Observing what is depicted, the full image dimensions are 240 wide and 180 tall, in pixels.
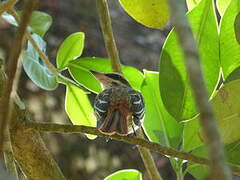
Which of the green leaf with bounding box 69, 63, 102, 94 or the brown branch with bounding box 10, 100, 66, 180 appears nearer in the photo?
the brown branch with bounding box 10, 100, 66, 180

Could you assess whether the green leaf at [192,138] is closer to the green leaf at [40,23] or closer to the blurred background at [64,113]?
the green leaf at [40,23]

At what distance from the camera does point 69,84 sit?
3.76ft

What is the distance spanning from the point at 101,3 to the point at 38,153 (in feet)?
0.99

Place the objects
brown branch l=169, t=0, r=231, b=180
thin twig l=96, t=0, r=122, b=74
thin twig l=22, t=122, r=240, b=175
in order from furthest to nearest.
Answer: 1. thin twig l=96, t=0, r=122, b=74
2. thin twig l=22, t=122, r=240, b=175
3. brown branch l=169, t=0, r=231, b=180

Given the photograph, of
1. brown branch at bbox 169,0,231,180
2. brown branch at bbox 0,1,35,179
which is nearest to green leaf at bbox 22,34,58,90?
brown branch at bbox 0,1,35,179

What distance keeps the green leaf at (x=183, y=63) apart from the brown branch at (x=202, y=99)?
2.08 feet

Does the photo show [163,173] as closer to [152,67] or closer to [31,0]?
[152,67]

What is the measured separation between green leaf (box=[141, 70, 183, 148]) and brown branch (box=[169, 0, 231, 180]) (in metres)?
0.74

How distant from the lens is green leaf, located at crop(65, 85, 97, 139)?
1.18 metres

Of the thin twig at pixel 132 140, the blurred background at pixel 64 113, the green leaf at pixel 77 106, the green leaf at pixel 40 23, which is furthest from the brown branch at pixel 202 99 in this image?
the blurred background at pixel 64 113

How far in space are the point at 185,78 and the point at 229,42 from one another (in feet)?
0.32

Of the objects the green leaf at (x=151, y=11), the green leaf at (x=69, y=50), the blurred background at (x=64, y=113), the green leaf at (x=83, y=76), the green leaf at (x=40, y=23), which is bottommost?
the blurred background at (x=64, y=113)

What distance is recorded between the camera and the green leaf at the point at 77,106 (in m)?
1.18

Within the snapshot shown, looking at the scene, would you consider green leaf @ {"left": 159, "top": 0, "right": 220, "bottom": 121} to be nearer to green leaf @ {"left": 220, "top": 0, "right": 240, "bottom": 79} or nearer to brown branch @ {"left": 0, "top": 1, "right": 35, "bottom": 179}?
green leaf @ {"left": 220, "top": 0, "right": 240, "bottom": 79}
